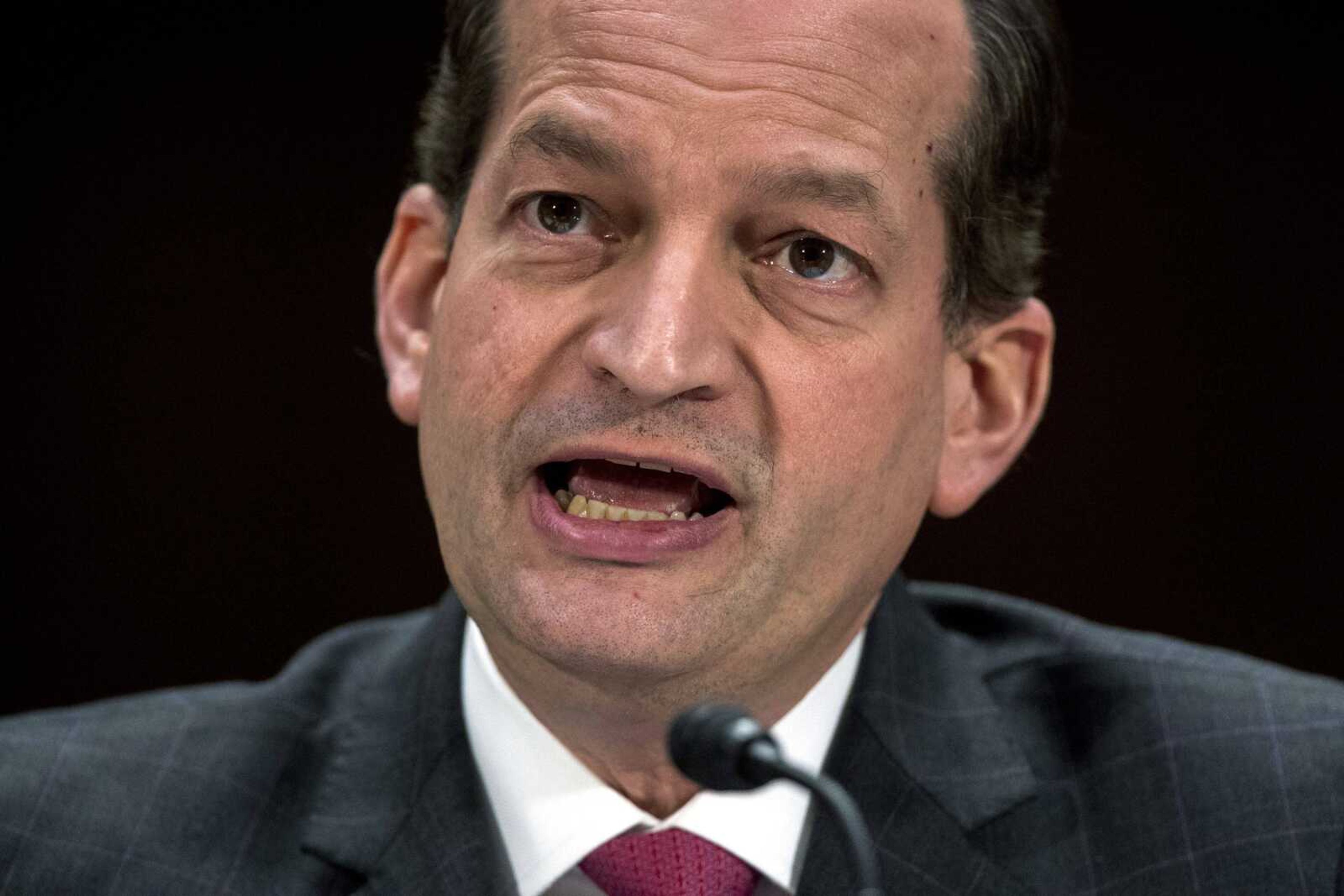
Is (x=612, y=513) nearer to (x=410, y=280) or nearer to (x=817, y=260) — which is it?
(x=817, y=260)

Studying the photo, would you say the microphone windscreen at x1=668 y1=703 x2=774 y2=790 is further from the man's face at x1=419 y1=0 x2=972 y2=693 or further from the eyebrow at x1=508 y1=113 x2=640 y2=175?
the eyebrow at x1=508 y1=113 x2=640 y2=175

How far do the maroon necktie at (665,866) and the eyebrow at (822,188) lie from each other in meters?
0.68

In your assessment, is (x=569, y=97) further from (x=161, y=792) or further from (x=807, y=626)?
(x=161, y=792)

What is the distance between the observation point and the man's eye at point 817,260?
6.18 ft

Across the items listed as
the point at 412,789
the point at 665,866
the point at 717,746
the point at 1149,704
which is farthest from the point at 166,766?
the point at 1149,704

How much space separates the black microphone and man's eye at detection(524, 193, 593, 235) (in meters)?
0.65

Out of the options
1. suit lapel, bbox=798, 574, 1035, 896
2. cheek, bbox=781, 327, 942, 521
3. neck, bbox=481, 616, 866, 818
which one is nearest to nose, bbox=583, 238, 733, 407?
cheek, bbox=781, 327, 942, 521

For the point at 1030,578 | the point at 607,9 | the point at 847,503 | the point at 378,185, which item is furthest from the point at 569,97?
the point at 1030,578

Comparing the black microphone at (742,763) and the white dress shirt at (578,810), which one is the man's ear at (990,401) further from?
the black microphone at (742,763)

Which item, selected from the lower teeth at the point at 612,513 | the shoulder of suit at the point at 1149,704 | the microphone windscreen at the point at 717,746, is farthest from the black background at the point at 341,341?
the microphone windscreen at the point at 717,746

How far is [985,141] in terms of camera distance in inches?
80.4

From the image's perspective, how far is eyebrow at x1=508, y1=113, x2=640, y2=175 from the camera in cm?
183

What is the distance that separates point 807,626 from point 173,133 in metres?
1.75

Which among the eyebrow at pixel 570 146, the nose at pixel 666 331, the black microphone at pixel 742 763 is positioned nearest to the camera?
the black microphone at pixel 742 763
